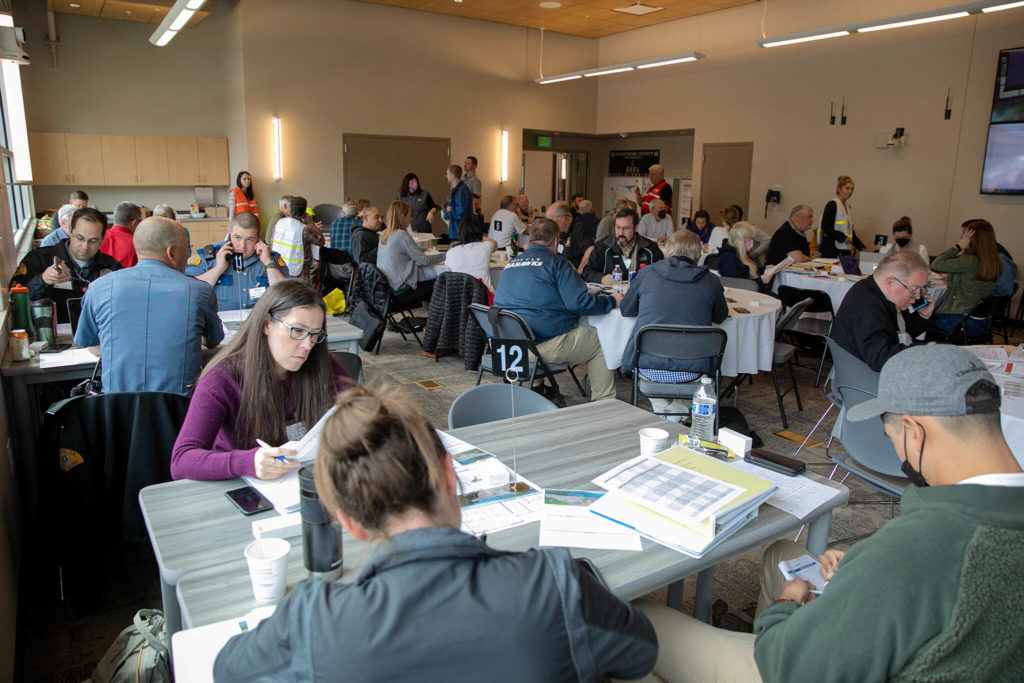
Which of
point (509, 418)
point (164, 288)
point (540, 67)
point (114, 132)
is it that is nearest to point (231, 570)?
point (509, 418)

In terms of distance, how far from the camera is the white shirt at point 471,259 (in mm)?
6234

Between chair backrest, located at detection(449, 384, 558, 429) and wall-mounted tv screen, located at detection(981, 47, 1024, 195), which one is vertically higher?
wall-mounted tv screen, located at detection(981, 47, 1024, 195)

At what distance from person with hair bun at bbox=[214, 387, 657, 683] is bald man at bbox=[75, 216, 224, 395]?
7.06 ft

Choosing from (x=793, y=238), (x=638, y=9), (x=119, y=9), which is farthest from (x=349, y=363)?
(x=638, y=9)

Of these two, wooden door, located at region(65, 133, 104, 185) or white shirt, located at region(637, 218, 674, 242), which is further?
wooden door, located at region(65, 133, 104, 185)

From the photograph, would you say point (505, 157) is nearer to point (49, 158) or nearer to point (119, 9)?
point (119, 9)

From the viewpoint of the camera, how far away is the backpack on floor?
1710 millimetres

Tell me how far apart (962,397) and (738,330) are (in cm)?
332

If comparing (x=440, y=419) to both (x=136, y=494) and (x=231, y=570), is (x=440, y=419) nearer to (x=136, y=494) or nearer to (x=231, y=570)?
(x=136, y=494)

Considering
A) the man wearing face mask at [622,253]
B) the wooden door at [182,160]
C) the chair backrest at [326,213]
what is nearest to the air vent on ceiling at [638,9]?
the chair backrest at [326,213]

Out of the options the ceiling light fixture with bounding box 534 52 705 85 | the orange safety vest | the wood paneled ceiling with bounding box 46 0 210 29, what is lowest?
the orange safety vest

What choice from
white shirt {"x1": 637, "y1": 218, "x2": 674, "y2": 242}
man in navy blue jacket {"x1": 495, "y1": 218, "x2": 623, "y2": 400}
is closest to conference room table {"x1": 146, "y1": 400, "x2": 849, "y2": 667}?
man in navy blue jacket {"x1": 495, "y1": 218, "x2": 623, "y2": 400}

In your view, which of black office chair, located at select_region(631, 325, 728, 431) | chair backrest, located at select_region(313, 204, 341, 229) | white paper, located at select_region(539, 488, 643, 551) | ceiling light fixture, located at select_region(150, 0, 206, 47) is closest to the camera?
white paper, located at select_region(539, 488, 643, 551)

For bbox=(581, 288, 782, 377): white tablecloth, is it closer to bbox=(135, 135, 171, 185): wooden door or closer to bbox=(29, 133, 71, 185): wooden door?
bbox=(135, 135, 171, 185): wooden door
